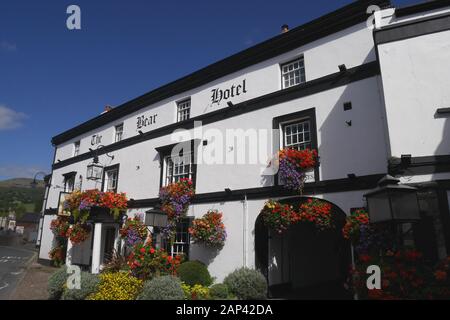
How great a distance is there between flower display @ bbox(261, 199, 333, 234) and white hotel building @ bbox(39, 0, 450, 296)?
1.24 ft

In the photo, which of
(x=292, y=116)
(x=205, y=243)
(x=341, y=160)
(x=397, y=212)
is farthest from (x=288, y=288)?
(x=397, y=212)

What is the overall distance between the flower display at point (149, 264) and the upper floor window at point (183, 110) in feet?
20.3

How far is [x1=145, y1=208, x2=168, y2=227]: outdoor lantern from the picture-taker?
11547mm

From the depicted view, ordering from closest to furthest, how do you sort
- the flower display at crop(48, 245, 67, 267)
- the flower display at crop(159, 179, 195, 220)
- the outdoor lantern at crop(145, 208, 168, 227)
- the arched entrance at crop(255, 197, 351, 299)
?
the arched entrance at crop(255, 197, 351, 299) → the outdoor lantern at crop(145, 208, 168, 227) → the flower display at crop(159, 179, 195, 220) → the flower display at crop(48, 245, 67, 267)

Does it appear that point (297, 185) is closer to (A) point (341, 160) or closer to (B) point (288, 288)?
(A) point (341, 160)

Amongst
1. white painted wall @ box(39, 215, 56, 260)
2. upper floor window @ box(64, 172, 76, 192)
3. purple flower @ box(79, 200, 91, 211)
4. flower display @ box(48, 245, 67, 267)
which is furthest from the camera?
white painted wall @ box(39, 215, 56, 260)

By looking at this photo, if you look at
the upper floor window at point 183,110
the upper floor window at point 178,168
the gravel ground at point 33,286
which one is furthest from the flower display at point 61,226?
the upper floor window at point 183,110

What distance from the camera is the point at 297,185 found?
31.2 ft

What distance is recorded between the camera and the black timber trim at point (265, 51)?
9.70 m

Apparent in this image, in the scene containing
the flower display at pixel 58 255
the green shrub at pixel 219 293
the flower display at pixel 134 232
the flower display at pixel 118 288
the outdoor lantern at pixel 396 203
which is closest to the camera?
the outdoor lantern at pixel 396 203

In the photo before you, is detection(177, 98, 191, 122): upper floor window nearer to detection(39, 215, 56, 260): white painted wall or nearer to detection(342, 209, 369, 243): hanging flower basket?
detection(342, 209, 369, 243): hanging flower basket

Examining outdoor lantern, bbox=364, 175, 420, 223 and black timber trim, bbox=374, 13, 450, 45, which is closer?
outdoor lantern, bbox=364, 175, 420, 223

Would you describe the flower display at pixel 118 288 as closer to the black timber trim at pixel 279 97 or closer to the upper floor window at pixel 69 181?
the black timber trim at pixel 279 97

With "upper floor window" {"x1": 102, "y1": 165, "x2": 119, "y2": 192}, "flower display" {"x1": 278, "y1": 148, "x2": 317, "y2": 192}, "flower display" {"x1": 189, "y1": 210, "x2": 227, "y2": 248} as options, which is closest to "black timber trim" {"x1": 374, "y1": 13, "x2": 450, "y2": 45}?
"flower display" {"x1": 278, "y1": 148, "x2": 317, "y2": 192}
